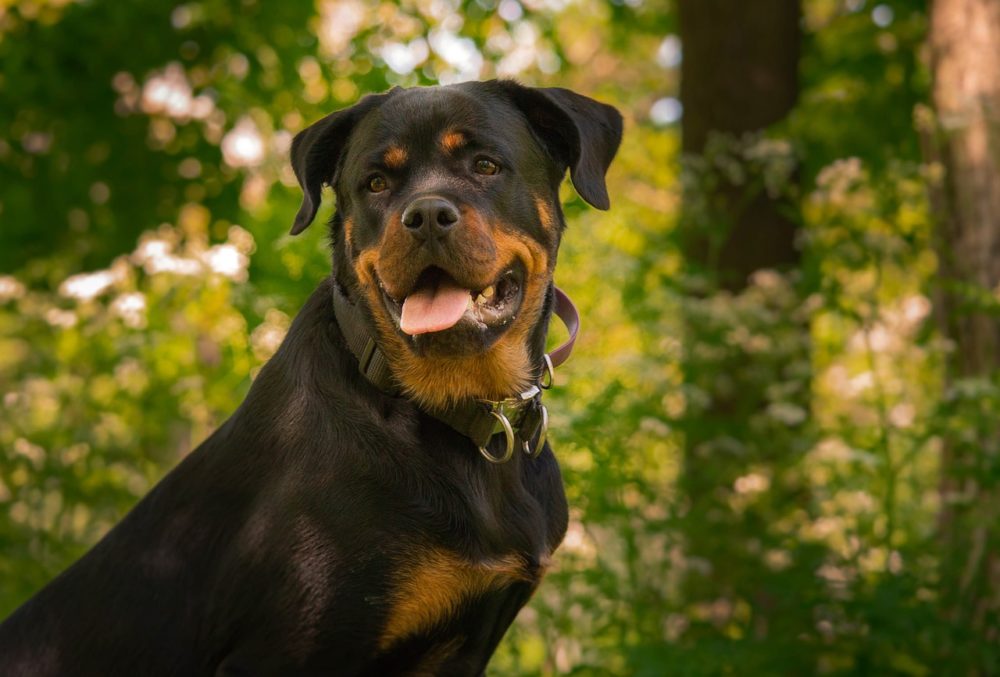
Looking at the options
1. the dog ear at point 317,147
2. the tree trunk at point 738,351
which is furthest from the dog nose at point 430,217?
the tree trunk at point 738,351

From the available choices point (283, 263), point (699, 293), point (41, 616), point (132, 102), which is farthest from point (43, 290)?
point (41, 616)

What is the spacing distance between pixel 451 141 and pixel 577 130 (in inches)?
Result: 13.7

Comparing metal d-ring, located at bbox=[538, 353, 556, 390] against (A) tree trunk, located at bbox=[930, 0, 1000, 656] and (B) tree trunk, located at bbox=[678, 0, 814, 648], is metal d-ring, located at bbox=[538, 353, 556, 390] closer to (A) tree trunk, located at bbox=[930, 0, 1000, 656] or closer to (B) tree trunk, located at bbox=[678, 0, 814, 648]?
(B) tree trunk, located at bbox=[678, 0, 814, 648]

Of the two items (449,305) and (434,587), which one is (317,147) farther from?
(434,587)

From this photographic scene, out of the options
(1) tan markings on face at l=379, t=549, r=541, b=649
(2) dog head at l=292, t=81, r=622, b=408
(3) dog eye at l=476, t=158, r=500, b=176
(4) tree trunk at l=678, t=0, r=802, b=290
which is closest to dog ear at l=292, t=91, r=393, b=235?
(2) dog head at l=292, t=81, r=622, b=408

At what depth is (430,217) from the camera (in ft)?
10.1

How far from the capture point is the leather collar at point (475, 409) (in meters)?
3.12

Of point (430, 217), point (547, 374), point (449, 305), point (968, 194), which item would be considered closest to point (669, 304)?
point (968, 194)

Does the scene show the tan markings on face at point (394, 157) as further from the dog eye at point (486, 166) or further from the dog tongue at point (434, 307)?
the dog tongue at point (434, 307)

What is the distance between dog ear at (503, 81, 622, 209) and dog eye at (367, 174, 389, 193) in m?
0.45

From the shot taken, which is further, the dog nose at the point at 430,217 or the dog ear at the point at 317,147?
the dog ear at the point at 317,147

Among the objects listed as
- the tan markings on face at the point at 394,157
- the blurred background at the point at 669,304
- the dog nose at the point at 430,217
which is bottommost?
the blurred background at the point at 669,304

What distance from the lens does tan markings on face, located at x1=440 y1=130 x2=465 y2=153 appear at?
10.8 ft

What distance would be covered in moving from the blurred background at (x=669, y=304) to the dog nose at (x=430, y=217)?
1681 mm
